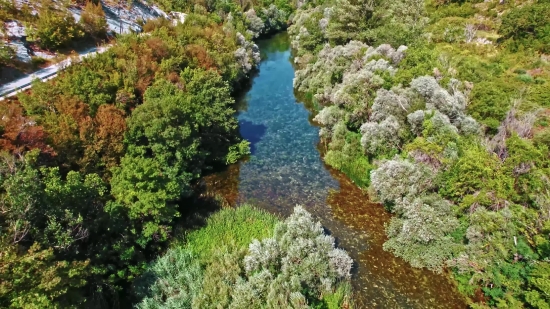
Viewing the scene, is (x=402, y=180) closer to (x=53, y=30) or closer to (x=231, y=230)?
(x=231, y=230)

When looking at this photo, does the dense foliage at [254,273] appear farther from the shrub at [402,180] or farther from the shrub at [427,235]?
the shrub at [402,180]

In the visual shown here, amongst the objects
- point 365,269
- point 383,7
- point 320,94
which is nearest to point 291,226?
point 365,269

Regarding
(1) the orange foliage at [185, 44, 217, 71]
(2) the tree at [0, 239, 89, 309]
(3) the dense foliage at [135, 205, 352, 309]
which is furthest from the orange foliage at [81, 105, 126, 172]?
(1) the orange foliage at [185, 44, 217, 71]

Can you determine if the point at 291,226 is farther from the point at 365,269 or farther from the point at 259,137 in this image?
the point at 259,137

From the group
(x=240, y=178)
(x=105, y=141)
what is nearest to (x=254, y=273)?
(x=105, y=141)

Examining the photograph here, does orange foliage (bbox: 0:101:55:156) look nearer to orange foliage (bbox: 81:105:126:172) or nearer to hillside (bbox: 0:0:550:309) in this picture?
hillside (bbox: 0:0:550:309)
